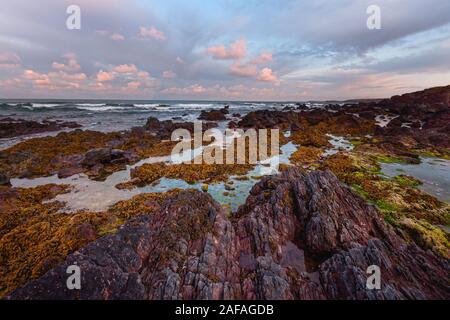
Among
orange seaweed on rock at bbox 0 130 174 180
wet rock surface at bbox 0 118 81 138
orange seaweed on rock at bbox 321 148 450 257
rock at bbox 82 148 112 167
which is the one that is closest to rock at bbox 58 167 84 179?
orange seaweed on rock at bbox 0 130 174 180

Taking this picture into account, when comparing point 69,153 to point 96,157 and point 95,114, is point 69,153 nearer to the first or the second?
point 96,157

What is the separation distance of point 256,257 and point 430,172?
17956mm

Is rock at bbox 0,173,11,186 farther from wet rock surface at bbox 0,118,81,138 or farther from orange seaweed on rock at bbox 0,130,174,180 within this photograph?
wet rock surface at bbox 0,118,81,138

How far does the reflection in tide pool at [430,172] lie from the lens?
46.8 ft

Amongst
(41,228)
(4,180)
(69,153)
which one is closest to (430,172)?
(41,228)

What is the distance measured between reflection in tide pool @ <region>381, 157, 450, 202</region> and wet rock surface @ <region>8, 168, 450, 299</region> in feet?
26.9

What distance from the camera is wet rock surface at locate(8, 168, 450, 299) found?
18.8 ft

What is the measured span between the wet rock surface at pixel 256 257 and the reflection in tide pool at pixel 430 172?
8213mm

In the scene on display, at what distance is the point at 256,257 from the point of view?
7.74 m

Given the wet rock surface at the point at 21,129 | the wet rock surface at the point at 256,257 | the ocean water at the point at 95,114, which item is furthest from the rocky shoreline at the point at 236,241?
the ocean water at the point at 95,114

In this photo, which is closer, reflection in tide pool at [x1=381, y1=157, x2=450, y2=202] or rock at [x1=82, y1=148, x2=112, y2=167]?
reflection in tide pool at [x1=381, y1=157, x2=450, y2=202]

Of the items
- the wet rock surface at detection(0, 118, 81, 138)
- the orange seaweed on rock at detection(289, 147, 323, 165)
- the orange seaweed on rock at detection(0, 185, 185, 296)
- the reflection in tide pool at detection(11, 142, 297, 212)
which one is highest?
the wet rock surface at detection(0, 118, 81, 138)

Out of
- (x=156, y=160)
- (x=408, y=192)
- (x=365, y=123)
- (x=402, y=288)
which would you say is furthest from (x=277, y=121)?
(x=402, y=288)
